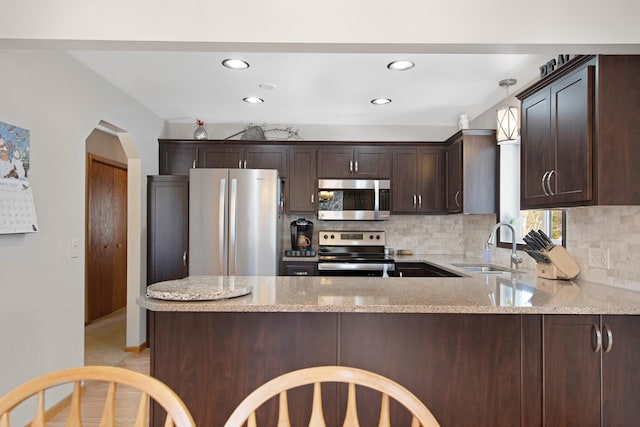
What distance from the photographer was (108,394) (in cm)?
91

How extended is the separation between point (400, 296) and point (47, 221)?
2238 millimetres

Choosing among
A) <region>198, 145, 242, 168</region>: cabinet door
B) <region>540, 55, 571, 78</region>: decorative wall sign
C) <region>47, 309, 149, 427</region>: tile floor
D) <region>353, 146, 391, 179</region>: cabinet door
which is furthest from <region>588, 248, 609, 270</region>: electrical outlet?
<region>198, 145, 242, 168</region>: cabinet door

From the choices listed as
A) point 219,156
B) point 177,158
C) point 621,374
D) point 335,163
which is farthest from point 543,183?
point 177,158

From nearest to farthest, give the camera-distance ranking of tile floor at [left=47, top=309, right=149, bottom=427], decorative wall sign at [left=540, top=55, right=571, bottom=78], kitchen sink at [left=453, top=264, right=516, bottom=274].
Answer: decorative wall sign at [left=540, top=55, right=571, bottom=78], tile floor at [left=47, top=309, right=149, bottom=427], kitchen sink at [left=453, top=264, right=516, bottom=274]

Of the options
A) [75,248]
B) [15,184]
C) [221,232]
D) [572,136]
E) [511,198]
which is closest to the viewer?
[572,136]

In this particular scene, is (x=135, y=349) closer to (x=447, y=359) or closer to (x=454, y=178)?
(x=447, y=359)

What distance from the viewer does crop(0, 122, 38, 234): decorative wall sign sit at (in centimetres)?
210

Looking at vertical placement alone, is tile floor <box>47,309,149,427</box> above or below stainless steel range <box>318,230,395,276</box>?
below

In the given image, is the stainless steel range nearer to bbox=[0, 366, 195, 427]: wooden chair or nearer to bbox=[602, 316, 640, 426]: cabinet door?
bbox=[602, 316, 640, 426]: cabinet door

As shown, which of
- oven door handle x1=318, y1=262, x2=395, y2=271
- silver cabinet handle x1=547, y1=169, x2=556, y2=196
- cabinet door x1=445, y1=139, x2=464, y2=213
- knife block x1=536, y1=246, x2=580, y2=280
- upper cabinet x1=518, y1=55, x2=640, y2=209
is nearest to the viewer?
upper cabinet x1=518, y1=55, x2=640, y2=209

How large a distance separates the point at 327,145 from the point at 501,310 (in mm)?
3025

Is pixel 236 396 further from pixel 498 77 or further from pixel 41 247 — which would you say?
pixel 498 77

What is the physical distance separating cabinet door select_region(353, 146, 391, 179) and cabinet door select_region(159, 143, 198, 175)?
177 cm

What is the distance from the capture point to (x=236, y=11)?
1.70m
